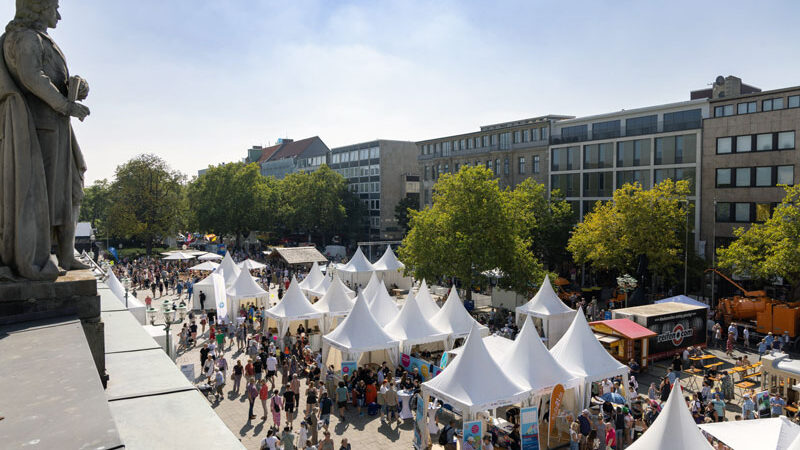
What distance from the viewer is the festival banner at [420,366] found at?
18087mm

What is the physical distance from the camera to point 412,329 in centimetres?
2006

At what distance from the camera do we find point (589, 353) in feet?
54.4

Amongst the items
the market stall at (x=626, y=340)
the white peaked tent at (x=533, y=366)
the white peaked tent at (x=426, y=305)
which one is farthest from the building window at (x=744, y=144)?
the white peaked tent at (x=533, y=366)

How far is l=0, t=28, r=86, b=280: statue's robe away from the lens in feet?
14.2

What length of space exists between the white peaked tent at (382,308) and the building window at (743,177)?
27.8 metres

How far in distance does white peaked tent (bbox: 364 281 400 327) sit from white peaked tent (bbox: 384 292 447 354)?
5.55 feet

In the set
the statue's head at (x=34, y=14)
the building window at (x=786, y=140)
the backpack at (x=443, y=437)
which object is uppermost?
the building window at (x=786, y=140)

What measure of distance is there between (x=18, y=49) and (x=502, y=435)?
1309 centimetres

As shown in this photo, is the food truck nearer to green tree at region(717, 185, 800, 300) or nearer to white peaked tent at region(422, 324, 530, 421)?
green tree at region(717, 185, 800, 300)

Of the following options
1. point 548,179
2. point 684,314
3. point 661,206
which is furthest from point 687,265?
point 548,179

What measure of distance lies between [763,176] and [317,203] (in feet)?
155

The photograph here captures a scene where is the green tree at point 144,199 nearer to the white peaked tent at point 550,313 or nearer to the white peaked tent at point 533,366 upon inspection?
the white peaked tent at point 550,313

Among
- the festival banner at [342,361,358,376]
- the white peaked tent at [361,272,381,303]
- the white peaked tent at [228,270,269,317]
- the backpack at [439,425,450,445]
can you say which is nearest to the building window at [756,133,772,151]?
the white peaked tent at [361,272,381,303]

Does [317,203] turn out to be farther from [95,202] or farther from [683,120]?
[95,202]
